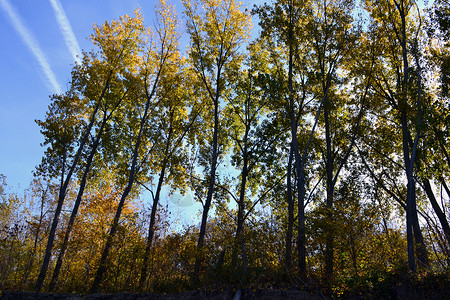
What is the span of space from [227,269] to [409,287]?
505cm

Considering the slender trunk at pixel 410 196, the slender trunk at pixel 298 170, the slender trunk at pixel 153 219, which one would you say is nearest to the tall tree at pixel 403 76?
the slender trunk at pixel 410 196

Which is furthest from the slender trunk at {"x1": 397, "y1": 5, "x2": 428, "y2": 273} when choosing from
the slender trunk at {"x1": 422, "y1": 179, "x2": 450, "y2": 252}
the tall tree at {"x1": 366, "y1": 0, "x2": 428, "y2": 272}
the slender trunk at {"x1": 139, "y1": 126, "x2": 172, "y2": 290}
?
the slender trunk at {"x1": 139, "y1": 126, "x2": 172, "y2": 290}

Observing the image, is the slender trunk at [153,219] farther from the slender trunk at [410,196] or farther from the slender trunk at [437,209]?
the slender trunk at [437,209]

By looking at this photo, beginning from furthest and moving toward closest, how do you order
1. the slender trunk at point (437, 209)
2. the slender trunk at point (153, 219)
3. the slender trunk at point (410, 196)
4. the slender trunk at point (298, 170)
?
1. the slender trunk at point (437, 209)
2. the slender trunk at point (153, 219)
3. the slender trunk at point (298, 170)
4. the slender trunk at point (410, 196)

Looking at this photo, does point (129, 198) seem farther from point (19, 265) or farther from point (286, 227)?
point (286, 227)

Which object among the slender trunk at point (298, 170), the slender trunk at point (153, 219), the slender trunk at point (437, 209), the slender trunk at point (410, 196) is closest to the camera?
the slender trunk at point (410, 196)

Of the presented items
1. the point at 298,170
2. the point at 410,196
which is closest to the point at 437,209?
the point at 410,196

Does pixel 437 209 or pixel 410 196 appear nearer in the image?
pixel 410 196

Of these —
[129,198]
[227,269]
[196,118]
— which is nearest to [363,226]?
[227,269]

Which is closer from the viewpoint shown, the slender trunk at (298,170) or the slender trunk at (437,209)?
the slender trunk at (298,170)

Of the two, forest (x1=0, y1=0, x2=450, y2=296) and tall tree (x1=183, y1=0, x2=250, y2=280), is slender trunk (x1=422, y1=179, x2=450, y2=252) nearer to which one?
forest (x1=0, y1=0, x2=450, y2=296)

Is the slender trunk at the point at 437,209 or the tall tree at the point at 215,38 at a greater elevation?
the tall tree at the point at 215,38

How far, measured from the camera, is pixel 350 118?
1412cm

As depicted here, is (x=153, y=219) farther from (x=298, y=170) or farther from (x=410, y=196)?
(x=410, y=196)
